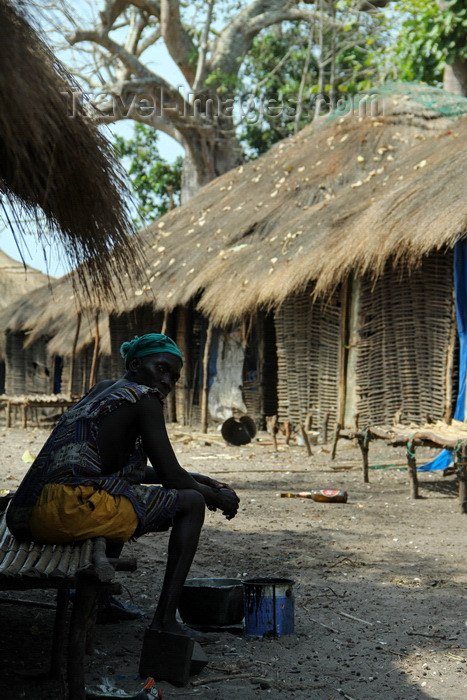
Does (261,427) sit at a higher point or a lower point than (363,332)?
lower

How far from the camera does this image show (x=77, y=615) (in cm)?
282


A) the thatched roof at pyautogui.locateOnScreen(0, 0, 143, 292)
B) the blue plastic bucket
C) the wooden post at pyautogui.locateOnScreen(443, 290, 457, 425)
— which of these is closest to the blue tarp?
the wooden post at pyautogui.locateOnScreen(443, 290, 457, 425)

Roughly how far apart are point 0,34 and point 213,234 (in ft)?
41.7

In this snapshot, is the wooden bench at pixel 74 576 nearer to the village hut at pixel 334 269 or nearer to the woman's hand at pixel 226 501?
the woman's hand at pixel 226 501

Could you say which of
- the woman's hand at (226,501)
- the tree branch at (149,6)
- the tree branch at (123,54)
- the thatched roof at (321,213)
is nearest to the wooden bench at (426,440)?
the thatched roof at (321,213)

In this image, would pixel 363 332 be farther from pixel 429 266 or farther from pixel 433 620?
pixel 433 620

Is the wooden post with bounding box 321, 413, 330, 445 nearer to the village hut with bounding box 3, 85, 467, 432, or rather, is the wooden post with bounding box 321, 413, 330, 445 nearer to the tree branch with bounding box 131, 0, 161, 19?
the village hut with bounding box 3, 85, 467, 432

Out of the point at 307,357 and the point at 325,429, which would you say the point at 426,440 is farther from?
the point at 307,357

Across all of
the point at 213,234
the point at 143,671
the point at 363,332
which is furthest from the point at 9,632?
the point at 213,234

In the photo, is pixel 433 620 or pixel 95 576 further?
pixel 433 620

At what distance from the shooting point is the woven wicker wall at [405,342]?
32.7ft

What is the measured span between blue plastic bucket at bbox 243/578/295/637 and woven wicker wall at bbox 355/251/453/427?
652 cm

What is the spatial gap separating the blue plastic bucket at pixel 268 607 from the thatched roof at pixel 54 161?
165 centimetres

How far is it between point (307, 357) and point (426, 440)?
5.55 metres
